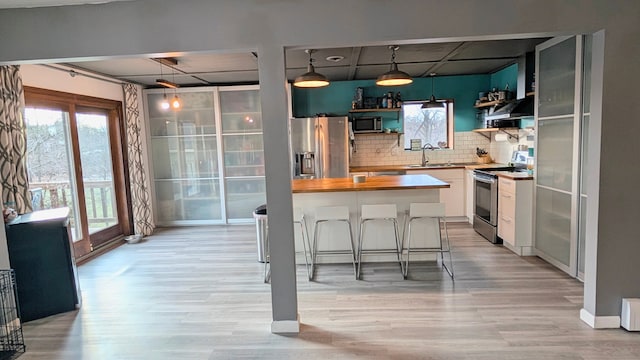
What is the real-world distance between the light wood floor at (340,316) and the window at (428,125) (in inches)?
107

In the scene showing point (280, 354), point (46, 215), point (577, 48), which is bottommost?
point (280, 354)

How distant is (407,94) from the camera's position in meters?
6.63

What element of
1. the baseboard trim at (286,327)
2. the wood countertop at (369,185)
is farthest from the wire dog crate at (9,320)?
the wood countertop at (369,185)

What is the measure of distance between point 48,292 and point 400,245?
3.47m

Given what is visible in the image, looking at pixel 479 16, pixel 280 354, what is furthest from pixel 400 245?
pixel 479 16

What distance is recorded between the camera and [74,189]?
4.84 metres

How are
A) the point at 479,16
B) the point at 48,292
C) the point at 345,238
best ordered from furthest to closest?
1. the point at 345,238
2. the point at 48,292
3. the point at 479,16

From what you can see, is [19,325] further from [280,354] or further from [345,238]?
[345,238]

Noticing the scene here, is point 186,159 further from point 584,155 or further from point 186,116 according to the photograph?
point 584,155

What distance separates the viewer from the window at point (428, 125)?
670 cm

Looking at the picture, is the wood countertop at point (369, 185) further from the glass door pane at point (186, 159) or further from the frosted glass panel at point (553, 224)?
the glass door pane at point (186, 159)

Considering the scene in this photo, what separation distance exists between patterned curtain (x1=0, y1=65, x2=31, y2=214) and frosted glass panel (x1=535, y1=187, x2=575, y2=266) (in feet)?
17.8

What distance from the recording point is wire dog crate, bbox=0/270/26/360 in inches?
108

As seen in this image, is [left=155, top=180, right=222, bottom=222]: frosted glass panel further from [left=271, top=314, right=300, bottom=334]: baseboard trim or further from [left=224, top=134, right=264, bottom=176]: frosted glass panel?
[left=271, top=314, right=300, bottom=334]: baseboard trim
